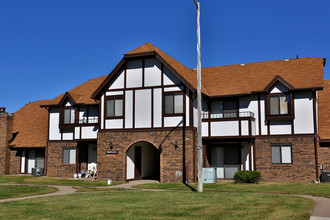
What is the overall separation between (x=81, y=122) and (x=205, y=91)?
446 inches

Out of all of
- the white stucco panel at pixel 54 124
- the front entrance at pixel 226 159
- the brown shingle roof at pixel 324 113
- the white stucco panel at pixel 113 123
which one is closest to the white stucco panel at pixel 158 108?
the white stucco panel at pixel 113 123

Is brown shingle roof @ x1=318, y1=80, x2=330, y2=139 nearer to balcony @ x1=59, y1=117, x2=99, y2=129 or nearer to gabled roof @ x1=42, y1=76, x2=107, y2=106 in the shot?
balcony @ x1=59, y1=117, x2=99, y2=129

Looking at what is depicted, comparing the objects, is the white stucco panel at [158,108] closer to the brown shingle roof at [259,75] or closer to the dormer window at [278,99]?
the brown shingle roof at [259,75]

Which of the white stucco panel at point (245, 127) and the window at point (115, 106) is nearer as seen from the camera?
the white stucco panel at point (245, 127)

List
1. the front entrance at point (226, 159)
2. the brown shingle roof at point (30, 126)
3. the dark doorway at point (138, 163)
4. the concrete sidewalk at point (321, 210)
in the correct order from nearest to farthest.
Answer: the concrete sidewalk at point (321, 210)
the front entrance at point (226, 159)
the dark doorway at point (138, 163)
the brown shingle roof at point (30, 126)

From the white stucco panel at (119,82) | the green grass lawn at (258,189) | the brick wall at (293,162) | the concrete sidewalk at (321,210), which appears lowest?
the green grass lawn at (258,189)

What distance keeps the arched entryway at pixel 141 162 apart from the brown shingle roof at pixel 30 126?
32.6ft

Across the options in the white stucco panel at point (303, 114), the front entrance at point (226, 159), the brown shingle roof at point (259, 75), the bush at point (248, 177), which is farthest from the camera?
the front entrance at point (226, 159)

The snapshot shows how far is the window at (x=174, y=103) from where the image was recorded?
27.5 metres

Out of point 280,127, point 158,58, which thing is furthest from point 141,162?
point 280,127

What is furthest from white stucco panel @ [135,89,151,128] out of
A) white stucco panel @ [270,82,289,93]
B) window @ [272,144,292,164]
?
window @ [272,144,292,164]

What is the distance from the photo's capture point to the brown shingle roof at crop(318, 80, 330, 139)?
2855 cm

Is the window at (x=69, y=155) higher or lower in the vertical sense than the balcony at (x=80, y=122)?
lower

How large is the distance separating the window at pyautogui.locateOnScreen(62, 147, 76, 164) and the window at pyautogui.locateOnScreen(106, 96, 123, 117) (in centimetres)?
642
